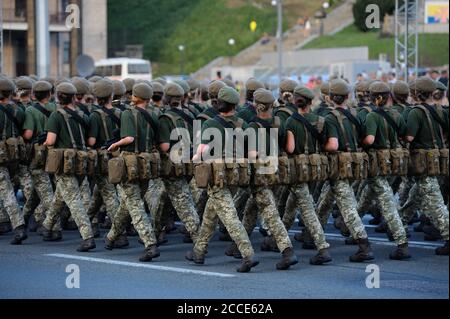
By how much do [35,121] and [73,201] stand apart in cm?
173

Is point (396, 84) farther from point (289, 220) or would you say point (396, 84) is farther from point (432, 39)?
point (432, 39)

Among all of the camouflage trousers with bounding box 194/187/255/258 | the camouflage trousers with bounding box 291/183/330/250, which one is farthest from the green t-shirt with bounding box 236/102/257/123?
the camouflage trousers with bounding box 194/187/255/258

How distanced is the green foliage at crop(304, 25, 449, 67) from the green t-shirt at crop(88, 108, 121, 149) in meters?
40.0

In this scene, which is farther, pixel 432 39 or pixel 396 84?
pixel 432 39

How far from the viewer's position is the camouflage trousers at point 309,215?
12.7 meters

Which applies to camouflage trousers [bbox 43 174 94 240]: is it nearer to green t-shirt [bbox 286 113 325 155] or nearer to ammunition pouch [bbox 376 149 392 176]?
green t-shirt [bbox 286 113 325 155]

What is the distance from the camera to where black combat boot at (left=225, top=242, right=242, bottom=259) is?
13.4 m

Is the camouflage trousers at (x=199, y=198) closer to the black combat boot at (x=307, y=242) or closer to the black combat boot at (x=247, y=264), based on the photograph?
the black combat boot at (x=307, y=242)

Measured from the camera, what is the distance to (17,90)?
53.3 ft

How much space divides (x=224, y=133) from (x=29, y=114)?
13.0 feet

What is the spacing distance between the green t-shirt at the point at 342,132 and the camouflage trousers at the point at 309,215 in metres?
0.63

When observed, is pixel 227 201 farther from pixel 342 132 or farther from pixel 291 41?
pixel 291 41

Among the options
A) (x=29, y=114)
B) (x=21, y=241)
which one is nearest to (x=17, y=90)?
(x=29, y=114)
